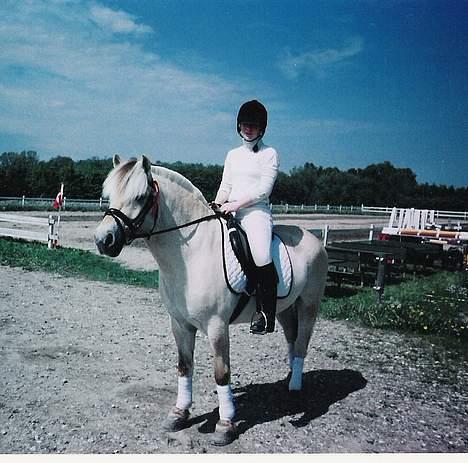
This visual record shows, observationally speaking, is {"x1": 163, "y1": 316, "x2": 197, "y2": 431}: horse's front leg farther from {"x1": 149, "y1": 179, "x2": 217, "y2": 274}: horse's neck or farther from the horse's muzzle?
the horse's muzzle

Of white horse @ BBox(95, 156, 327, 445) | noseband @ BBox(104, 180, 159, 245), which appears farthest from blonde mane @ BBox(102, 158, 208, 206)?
noseband @ BBox(104, 180, 159, 245)

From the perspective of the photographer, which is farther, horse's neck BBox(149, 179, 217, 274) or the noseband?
horse's neck BBox(149, 179, 217, 274)

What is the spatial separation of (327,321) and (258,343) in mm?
1626

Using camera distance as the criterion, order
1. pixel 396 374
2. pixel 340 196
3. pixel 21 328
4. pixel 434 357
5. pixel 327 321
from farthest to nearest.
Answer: pixel 340 196
pixel 327 321
pixel 21 328
pixel 434 357
pixel 396 374

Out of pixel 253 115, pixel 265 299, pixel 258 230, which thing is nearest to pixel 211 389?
pixel 265 299

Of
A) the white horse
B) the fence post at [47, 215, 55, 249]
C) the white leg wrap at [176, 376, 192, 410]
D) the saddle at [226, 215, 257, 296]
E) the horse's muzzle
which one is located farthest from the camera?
the fence post at [47, 215, 55, 249]

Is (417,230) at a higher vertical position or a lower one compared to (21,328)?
higher

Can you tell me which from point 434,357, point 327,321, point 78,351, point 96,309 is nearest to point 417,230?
point 327,321

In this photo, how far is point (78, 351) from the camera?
15.8 feet

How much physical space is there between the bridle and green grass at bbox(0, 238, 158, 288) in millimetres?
5715

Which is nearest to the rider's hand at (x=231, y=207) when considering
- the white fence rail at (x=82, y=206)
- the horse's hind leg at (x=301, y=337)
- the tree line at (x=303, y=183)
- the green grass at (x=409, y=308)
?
the horse's hind leg at (x=301, y=337)

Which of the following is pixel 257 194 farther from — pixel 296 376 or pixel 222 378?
pixel 296 376

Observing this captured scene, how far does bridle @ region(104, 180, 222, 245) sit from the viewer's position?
270 centimetres

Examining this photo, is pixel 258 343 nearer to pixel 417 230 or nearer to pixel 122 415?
pixel 122 415
